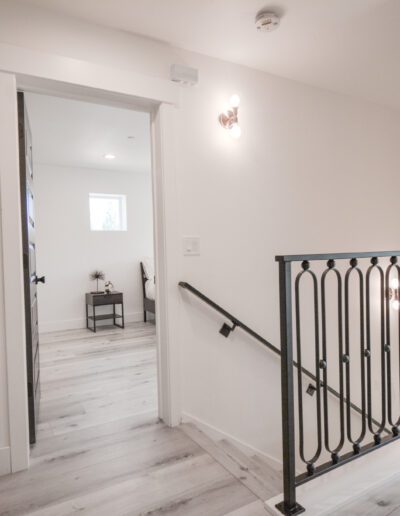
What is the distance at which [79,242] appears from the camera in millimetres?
5656

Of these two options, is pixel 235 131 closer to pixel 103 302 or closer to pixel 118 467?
pixel 118 467

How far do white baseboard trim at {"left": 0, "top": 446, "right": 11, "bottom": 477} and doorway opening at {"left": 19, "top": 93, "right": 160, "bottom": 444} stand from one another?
Result: 83 cm

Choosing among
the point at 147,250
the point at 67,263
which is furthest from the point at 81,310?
the point at 147,250

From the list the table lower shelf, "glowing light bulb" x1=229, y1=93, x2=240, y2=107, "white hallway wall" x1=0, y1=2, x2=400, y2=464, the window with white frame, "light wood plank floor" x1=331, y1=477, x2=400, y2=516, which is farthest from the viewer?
the window with white frame

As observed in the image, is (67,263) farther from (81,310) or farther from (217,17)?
(217,17)

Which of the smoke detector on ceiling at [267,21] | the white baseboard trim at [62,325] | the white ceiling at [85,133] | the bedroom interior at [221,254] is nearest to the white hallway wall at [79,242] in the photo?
the white baseboard trim at [62,325]

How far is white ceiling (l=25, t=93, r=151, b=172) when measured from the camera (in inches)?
132

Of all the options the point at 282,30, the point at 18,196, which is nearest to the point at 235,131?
the point at 282,30

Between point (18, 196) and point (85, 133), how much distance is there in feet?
7.90

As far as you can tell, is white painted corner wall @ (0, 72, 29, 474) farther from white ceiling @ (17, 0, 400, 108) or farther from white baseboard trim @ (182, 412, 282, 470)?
white baseboard trim @ (182, 412, 282, 470)

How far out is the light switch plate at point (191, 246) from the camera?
7.75ft

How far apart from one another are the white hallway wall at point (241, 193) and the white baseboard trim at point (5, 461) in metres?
0.99

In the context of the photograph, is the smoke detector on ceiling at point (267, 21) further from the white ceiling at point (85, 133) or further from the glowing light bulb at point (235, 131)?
the white ceiling at point (85, 133)

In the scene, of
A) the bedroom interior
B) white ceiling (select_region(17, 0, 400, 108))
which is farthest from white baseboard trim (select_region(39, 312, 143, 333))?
white ceiling (select_region(17, 0, 400, 108))
